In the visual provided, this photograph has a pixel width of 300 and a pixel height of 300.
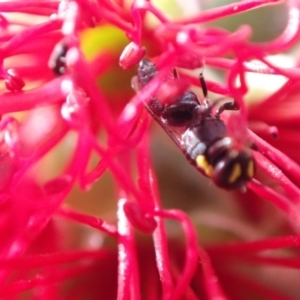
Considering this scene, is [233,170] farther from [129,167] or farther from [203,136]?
[129,167]

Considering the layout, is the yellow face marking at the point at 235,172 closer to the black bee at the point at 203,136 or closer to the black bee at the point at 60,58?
the black bee at the point at 203,136

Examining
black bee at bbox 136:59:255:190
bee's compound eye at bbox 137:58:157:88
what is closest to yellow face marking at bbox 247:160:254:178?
black bee at bbox 136:59:255:190

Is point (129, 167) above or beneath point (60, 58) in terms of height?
beneath

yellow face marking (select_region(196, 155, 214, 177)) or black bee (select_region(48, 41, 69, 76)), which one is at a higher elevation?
black bee (select_region(48, 41, 69, 76))

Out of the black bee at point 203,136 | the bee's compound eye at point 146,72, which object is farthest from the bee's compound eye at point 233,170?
the bee's compound eye at point 146,72

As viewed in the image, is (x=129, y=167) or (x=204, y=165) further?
(x=129, y=167)

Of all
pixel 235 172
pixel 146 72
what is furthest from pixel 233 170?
pixel 146 72

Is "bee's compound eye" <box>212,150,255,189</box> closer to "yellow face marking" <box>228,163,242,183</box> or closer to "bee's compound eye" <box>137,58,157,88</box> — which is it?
"yellow face marking" <box>228,163,242,183</box>

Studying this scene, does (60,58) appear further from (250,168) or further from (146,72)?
(250,168)
